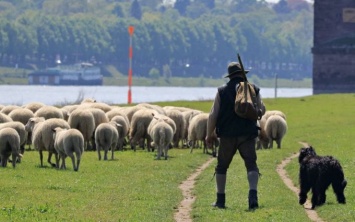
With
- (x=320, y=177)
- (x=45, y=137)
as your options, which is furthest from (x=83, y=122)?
(x=320, y=177)

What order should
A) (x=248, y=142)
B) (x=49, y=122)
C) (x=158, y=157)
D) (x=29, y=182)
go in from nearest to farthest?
(x=248, y=142) < (x=29, y=182) < (x=49, y=122) < (x=158, y=157)

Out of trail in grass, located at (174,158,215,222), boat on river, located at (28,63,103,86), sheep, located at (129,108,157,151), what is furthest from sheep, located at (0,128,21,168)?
boat on river, located at (28,63,103,86)

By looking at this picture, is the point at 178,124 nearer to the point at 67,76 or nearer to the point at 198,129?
the point at 198,129

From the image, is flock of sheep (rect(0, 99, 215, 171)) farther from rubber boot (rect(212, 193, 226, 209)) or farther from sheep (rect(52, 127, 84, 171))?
rubber boot (rect(212, 193, 226, 209))

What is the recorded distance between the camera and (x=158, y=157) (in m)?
34.3

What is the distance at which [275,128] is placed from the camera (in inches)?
1540

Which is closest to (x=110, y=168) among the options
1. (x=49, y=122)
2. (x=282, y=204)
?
(x=49, y=122)

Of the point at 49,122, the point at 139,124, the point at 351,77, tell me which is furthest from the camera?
the point at 351,77

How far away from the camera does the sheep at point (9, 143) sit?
29.3 metres

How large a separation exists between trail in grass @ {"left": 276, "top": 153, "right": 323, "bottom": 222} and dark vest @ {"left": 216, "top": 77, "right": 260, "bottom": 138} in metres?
1.55

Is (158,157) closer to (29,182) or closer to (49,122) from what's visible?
(49,122)

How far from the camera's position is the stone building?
89125 millimetres

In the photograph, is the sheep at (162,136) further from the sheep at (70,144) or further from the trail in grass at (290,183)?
the sheep at (70,144)

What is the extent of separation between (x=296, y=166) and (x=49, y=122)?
5.75m
